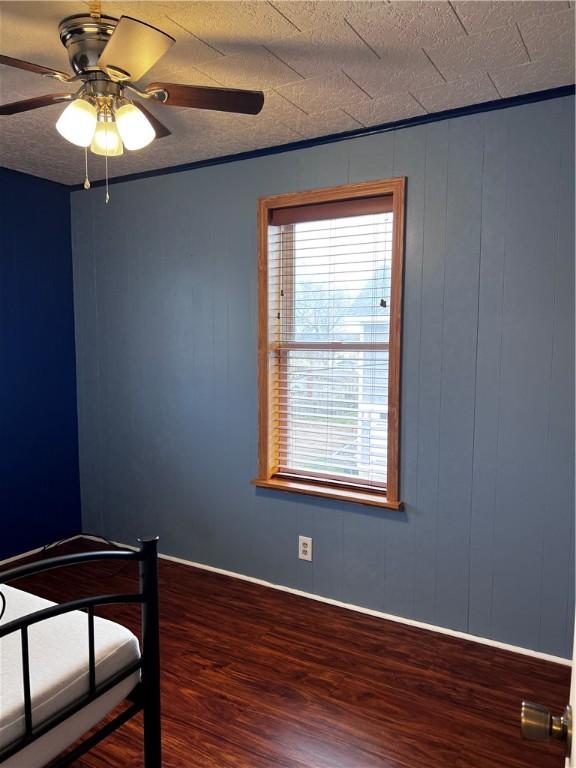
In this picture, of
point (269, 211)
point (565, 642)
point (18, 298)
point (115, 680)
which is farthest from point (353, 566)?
point (18, 298)

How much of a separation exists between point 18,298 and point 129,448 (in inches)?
46.9

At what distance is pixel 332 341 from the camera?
2895 mm

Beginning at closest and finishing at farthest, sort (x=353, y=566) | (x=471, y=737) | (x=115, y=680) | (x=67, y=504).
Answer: (x=115, y=680), (x=471, y=737), (x=353, y=566), (x=67, y=504)

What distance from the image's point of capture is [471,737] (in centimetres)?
194

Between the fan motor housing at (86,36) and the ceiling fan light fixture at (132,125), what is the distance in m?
0.15

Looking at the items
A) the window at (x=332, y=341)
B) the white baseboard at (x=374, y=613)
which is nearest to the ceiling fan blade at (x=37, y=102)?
the window at (x=332, y=341)

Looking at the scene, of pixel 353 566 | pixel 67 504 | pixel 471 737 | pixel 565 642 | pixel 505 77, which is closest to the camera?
pixel 471 737

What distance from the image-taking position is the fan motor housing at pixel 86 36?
1.65 metres

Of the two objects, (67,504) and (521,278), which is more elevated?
(521,278)

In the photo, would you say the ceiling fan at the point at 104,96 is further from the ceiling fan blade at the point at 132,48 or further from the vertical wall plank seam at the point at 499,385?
the vertical wall plank seam at the point at 499,385

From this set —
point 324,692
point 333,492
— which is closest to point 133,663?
point 324,692

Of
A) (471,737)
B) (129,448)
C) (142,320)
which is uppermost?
(142,320)

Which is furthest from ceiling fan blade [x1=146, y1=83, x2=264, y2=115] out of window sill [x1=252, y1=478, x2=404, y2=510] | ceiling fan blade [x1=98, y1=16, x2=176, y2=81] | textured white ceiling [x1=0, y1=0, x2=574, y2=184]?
window sill [x1=252, y1=478, x2=404, y2=510]

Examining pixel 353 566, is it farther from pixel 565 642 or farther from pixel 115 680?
pixel 115 680
